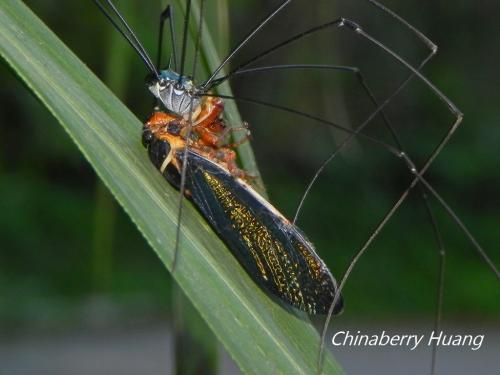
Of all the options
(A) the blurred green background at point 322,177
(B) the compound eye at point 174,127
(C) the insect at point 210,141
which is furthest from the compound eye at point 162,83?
(A) the blurred green background at point 322,177

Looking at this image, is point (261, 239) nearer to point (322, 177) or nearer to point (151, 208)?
point (151, 208)

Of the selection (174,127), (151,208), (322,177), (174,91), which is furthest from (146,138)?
(322,177)

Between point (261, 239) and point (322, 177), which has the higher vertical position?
point (261, 239)

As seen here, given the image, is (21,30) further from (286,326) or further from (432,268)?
(432,268)

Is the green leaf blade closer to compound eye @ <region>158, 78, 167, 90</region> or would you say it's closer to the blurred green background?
compound eye @ <region>158, 78, 167, 90</region>

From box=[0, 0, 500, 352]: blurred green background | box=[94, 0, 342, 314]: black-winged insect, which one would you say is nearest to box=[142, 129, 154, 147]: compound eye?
box=[94, 0, 342, 314]: black-winged insect

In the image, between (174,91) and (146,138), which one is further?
(174,91)

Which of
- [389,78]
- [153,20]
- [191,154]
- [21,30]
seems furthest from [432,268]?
[21,30]
